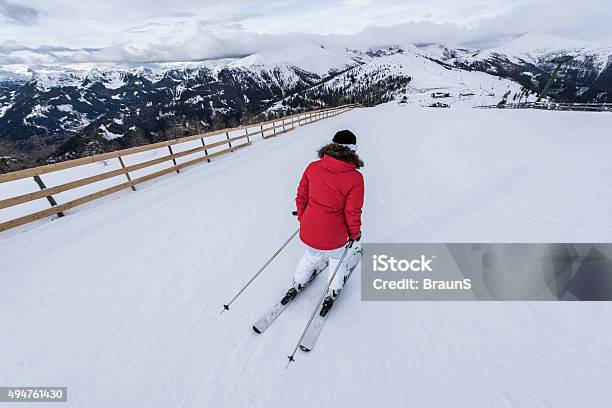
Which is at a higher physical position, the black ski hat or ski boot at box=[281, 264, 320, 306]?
the black ski hat

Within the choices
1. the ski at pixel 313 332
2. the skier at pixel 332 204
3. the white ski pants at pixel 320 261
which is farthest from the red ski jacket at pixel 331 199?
the ski at pixel 313 332

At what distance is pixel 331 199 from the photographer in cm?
292

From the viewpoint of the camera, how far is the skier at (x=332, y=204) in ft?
9.25

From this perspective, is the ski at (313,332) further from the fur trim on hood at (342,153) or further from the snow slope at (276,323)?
the fur trim on hood at (342,153)

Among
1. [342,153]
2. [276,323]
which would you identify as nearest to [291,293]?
[276,323]

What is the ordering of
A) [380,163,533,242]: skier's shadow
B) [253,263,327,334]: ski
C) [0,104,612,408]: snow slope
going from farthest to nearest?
[380,163,533,242]: skier's shadow, [253,263,327,334]: ski, [0,104,612,408]: snow slope

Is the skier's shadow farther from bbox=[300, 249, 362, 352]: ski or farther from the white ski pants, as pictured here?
bbox=[300, 249, 362, 352]: ski

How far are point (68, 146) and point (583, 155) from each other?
15053cm

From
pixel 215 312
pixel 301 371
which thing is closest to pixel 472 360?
pixel 301 371

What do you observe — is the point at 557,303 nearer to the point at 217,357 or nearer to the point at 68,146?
the point at 217,357

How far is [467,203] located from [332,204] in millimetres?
4600

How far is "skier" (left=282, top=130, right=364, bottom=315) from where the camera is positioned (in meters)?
2.82

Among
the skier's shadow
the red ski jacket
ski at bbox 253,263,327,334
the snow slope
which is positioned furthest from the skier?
the skier's shadow

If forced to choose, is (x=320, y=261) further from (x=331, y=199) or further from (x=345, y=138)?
(x=345, y=138)
